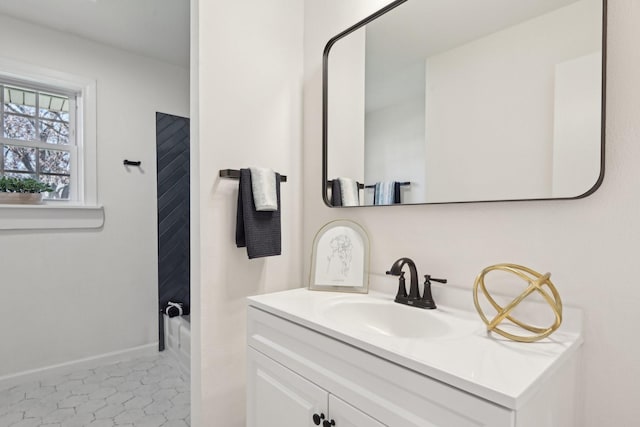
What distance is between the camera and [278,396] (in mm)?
1061

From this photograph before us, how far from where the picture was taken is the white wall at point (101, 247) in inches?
84.1

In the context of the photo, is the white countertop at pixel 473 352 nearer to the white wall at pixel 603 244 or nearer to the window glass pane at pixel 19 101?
the white wall at pixel 603 244

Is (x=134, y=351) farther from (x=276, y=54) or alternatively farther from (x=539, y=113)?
(x=539, y=113)

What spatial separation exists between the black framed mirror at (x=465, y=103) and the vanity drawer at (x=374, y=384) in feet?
1.95

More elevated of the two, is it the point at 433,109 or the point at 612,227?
the point at 433,109

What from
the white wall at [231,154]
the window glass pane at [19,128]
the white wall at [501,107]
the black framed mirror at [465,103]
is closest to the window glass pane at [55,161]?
the window glass pane at [19,128]

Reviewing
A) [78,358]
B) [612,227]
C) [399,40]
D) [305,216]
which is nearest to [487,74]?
[399,40]

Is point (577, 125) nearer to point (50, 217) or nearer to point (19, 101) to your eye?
point (50, 217)

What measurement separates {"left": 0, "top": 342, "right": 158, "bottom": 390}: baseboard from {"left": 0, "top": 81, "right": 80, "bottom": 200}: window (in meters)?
1.17

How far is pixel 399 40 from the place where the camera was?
4.16 ft

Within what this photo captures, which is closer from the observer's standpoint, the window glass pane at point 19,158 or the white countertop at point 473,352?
the white countertop at point 473,352

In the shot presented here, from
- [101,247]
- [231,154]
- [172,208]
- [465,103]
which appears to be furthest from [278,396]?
[172,208]

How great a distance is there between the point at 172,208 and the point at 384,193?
2.09m

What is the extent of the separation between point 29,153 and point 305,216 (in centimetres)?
206
